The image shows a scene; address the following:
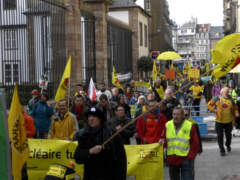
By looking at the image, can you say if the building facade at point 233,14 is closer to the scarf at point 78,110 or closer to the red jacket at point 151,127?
the scarf at point 78,110

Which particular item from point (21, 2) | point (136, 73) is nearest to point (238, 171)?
point (21, 2)

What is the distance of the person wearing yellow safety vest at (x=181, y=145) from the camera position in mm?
6652

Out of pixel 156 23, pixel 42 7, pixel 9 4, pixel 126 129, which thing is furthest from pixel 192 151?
pixel 156 23

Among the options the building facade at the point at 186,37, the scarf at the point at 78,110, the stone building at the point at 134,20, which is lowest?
the scarf at the point at 78,110

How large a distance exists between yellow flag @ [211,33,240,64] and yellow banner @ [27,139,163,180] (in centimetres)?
208

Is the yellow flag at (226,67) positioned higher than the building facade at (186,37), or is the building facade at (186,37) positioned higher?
the building facade at (186,37)

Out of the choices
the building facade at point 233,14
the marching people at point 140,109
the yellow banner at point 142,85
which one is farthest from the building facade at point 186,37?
the marching people at point 140,109

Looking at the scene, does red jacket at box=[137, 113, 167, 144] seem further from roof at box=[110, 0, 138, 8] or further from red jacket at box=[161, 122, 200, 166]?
roof at box=[110, 0, 138, 8]

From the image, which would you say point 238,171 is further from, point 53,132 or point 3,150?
point 3,150

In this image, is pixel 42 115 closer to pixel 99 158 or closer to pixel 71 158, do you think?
pixel 71 158

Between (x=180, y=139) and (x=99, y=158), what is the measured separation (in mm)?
2137

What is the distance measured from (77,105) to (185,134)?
3.98m

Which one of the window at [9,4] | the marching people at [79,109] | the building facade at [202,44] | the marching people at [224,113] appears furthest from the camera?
the building facade at [202,44]

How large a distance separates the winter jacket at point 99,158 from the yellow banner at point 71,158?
8.62ft
